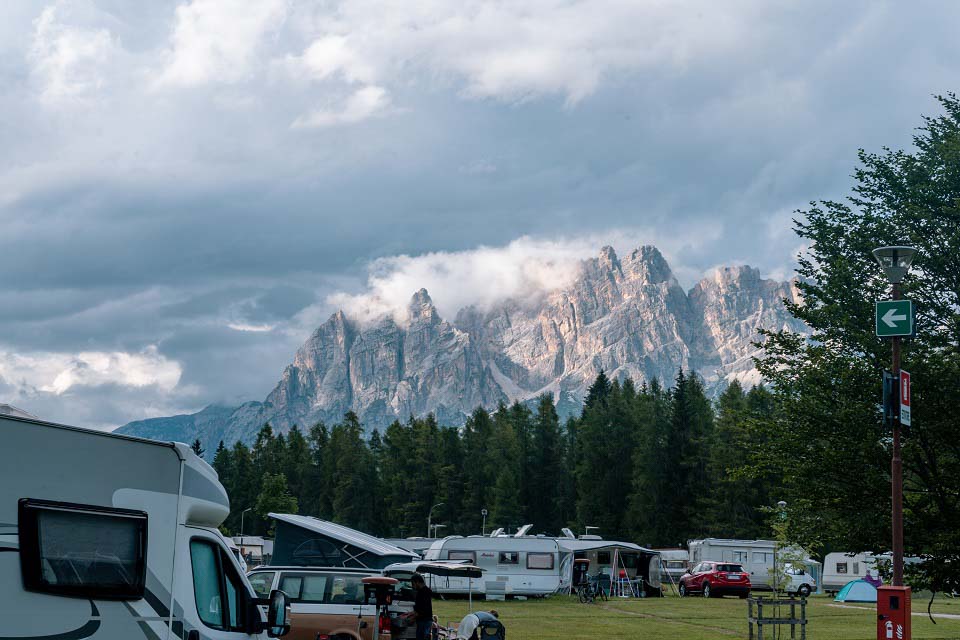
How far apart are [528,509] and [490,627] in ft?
283

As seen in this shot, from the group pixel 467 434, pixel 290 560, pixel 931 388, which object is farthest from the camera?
pixel 467 434

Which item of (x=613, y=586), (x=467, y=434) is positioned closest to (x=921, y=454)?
(x=613, y=586)

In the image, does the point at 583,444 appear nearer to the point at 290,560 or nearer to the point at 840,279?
the point at 290,560

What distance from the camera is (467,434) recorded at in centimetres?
11344

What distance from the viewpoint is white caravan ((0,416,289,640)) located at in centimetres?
734

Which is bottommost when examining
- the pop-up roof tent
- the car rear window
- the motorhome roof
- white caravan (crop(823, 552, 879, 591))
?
white caravan (crop(823, 552, 879, 591))

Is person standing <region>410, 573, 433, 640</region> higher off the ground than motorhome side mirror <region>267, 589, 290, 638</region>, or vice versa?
motorhome side mirror <region>267, 589, 290, 638</region>

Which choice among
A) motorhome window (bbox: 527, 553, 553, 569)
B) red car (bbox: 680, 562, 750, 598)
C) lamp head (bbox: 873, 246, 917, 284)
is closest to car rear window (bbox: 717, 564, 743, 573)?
red car (bbox: 680, 562, 750, 598)

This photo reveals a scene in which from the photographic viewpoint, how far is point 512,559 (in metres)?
45.7

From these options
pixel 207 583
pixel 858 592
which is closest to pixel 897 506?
pixel 207 583

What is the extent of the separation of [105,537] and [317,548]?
24248 millimetres

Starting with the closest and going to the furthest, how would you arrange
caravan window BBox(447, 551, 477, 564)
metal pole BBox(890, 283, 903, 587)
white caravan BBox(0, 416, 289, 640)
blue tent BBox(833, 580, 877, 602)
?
white caravan BBox(0, 416, 289, 640), metal pole BBox(890, 283, 903, 587), blue tent BBox(833, 580, 877, 602), caravan window BBox(447, 551, 477, 564)

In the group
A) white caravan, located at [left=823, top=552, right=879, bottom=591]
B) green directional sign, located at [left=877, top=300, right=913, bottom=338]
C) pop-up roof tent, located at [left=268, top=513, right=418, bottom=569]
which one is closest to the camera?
green directional sign, located at [left=877, top=300, right=913, bottom=338]

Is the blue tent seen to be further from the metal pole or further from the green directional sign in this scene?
the green directional sign
